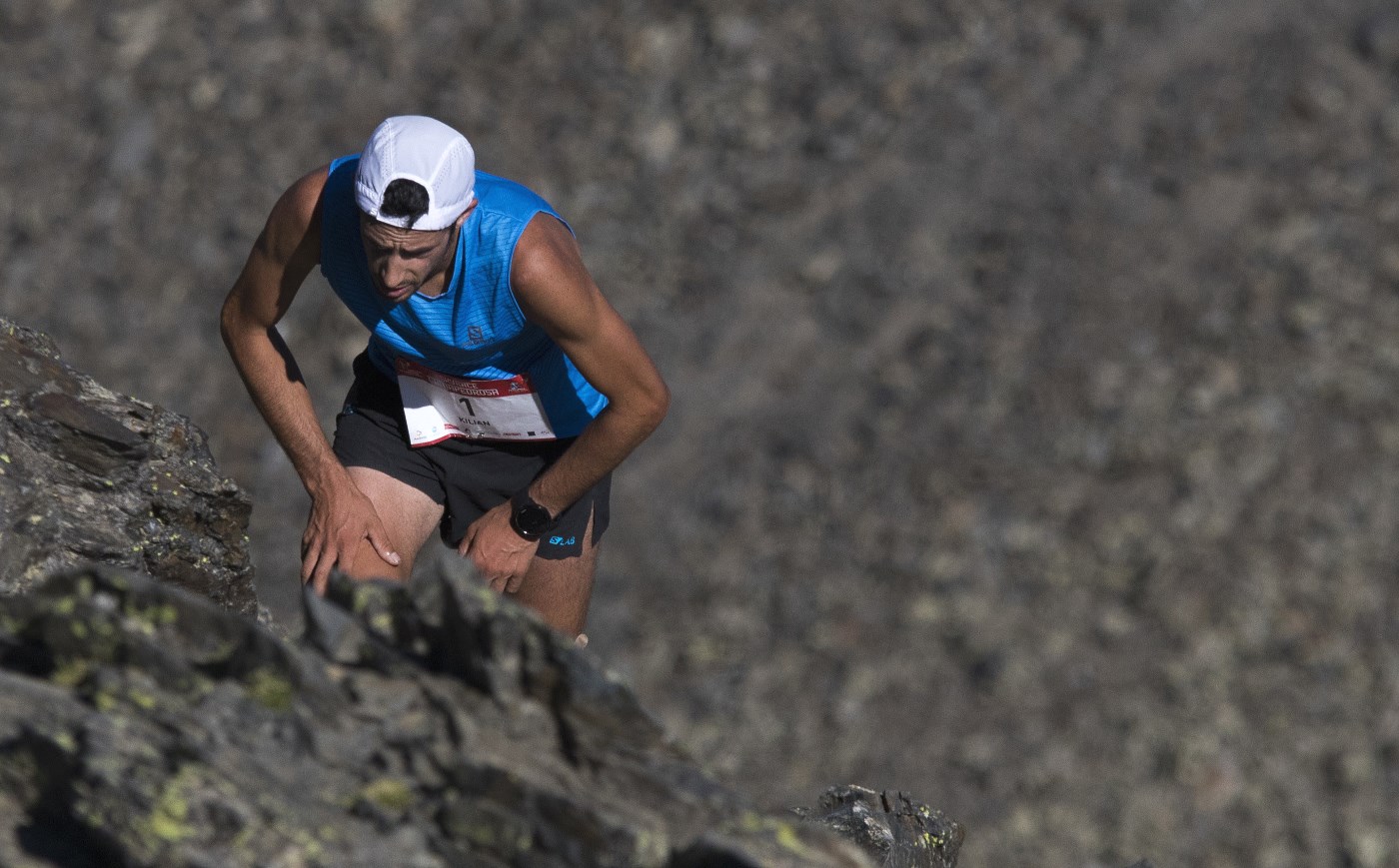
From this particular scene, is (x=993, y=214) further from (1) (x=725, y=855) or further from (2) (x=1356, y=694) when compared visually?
(1) (x=725, y=855)

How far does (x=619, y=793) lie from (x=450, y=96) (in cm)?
1286

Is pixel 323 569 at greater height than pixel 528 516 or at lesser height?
greater

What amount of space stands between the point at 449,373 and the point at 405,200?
1.07 metres

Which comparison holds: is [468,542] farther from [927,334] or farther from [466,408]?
[927,334]

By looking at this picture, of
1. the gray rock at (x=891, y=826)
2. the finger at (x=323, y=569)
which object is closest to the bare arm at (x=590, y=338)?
the finger at (x=323, y=569)

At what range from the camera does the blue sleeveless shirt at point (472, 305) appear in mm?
4418

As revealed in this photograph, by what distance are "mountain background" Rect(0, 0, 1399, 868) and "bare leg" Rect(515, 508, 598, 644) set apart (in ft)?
17.8

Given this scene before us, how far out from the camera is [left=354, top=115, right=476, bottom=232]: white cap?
4.11 metres

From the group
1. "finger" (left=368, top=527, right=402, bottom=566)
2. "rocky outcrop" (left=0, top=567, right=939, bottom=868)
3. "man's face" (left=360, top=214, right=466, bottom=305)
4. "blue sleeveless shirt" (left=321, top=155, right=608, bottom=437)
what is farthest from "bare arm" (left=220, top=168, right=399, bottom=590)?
"rocky outcrop" (left=0, top=567, right=939, bottom=868)

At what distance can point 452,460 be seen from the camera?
5.39 m

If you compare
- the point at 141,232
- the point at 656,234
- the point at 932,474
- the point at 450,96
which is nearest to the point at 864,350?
the point at 932,474

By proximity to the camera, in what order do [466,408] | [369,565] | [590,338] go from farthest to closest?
[466,408] < [369,565] < [590,338]

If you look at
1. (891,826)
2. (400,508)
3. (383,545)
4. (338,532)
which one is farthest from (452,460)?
(891,826)

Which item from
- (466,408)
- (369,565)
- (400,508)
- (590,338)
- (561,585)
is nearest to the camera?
(590,338)
